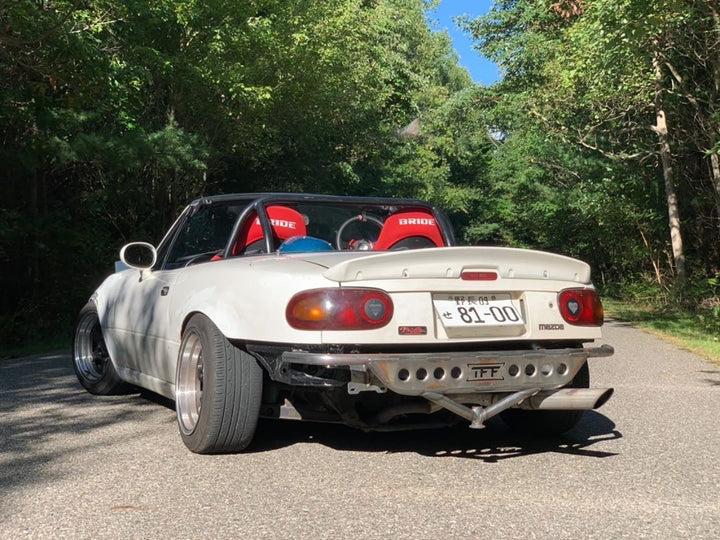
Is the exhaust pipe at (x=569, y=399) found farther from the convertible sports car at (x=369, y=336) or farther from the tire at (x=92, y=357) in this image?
the tire at (x=92, y=357)

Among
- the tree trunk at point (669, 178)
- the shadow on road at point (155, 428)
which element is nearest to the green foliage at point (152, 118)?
the shadow on road at point (155, 428)

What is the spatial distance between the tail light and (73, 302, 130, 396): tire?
2973mm

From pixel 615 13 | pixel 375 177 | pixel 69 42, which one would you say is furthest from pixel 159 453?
pixel 375 177

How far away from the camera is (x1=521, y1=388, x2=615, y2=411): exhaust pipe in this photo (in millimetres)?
4402

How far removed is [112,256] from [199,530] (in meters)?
17.9

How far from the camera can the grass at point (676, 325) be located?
1179 cm

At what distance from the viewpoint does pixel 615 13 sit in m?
12.4

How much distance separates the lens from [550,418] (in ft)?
16.5

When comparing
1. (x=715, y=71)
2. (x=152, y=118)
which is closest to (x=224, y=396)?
(x=715, y=71)

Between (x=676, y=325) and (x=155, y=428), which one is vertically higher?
(x=676, y=325)

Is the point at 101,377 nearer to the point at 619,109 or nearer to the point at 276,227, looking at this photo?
the point at 276,227

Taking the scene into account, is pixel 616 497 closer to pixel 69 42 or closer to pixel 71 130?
pixel 69 42

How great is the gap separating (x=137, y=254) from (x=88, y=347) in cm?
136

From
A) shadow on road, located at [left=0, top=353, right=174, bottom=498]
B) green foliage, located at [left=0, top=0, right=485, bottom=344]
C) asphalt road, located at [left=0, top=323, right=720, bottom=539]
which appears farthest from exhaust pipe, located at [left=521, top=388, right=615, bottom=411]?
green foliage, located at [left=0, top=0, right=485, bottom=344]
